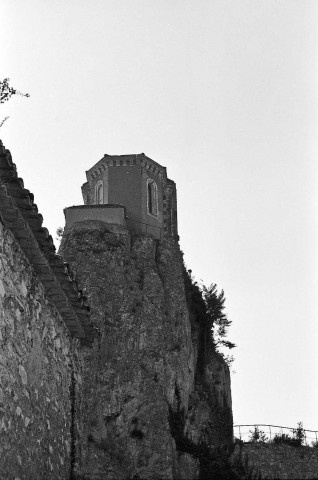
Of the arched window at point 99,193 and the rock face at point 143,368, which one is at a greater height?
the arched window at point 99,193

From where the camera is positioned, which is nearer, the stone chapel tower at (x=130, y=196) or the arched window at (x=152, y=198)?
the stone chapel tower at (x=130, y=196)

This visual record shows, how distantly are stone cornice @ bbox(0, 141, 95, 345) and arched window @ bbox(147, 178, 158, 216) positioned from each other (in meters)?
30.3

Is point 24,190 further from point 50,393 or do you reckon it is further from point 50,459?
point 50,459

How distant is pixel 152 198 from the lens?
138 ft

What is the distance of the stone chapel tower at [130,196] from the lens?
3903cm

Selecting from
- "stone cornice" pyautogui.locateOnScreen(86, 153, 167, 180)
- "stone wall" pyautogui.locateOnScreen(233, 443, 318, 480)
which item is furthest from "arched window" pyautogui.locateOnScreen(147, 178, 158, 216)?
"stone wall" pyautogui.locateOnScreen(233, 443, 318, 480)

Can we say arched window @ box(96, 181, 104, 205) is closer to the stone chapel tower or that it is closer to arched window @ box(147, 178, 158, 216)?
the stone chapel tower

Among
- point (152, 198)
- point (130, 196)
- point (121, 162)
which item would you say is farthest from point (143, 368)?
point (121, 162)

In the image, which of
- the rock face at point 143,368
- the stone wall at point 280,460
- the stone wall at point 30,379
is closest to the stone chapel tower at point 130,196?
the rock face at point 143,368

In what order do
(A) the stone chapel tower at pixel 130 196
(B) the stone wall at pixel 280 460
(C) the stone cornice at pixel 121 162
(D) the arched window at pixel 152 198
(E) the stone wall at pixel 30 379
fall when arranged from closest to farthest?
1. (E) the stone wall at pixel 30 379
2. (B) the stone wall at pixel 280 460
3. (A) the stone chapel tower at pixel 130 196
4. (D) the arched window at pixel 152 198
5. (C) the stone cornice at pixel 121 162

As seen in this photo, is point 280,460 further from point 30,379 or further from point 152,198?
point 30,379

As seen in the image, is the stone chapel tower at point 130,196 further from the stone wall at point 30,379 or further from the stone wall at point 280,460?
the stone wall at point 30,379

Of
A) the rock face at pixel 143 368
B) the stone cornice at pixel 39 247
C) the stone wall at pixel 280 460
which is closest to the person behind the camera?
the stone cornice at pixel 39 247

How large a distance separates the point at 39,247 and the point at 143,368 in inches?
966
